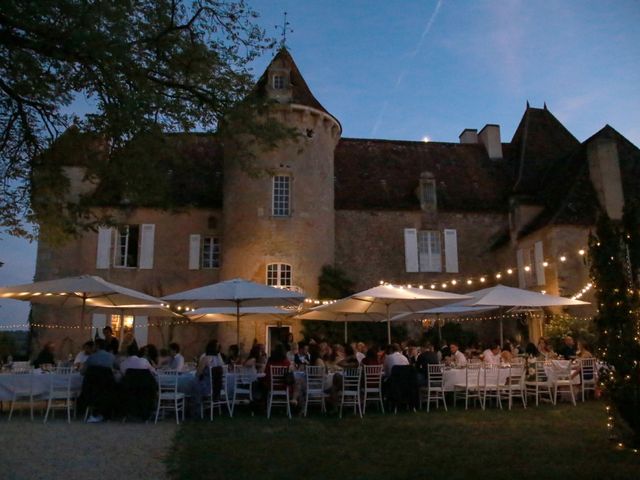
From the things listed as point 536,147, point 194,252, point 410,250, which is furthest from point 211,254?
point 536,147

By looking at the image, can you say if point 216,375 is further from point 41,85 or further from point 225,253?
point 225,253

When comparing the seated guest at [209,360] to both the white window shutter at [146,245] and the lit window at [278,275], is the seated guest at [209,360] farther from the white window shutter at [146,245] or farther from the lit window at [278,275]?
the white window shutter at [146,245]

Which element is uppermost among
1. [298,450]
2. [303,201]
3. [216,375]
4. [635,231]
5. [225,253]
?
[303,201]

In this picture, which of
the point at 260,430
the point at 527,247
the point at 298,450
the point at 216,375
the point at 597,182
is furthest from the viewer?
the point at 527,247

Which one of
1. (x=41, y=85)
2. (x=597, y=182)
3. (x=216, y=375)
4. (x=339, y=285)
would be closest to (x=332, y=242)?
(x=339, y=285)

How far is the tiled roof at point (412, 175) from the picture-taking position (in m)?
22.2

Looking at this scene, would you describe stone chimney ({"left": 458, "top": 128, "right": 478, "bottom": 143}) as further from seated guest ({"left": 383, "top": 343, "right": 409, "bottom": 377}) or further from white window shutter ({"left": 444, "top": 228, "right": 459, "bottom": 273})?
seated guest ({"left": 383, "top": 343, "right": 409, "bottom": 377})

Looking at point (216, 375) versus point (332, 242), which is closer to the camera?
point (216, 375)

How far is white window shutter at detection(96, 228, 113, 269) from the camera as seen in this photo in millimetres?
20344

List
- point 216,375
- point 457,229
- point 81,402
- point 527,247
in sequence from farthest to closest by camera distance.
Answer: point 457,229 < point 527,247 < point 216,375 < point 81,402

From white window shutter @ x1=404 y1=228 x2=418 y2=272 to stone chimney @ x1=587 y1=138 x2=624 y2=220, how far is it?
6330 millimetres

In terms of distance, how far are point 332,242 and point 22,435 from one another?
14.0 m

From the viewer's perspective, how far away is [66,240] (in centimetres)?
945

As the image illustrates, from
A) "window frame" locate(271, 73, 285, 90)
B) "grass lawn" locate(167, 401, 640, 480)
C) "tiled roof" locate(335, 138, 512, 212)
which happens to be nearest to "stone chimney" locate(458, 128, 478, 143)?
"tiled roof" locate(335, 138, 512, 212)
